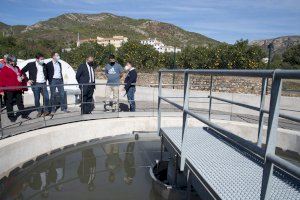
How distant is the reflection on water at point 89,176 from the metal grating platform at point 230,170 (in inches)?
52.1

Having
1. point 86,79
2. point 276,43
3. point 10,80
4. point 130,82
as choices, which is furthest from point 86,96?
point 276,43

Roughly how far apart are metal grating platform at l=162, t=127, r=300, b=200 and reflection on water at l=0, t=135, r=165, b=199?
1.32 m

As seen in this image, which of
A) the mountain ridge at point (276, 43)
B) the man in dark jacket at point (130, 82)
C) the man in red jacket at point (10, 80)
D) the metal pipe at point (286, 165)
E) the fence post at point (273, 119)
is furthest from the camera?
the mountain ridge at point (276, 43)

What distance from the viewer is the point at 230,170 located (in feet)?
11.1

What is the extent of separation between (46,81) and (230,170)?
20.7ft

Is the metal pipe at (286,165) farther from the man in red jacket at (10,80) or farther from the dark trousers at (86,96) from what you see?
the dark trousers at (86,96)

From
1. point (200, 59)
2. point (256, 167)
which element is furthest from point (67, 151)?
point (200, 59)

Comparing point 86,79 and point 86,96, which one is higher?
point 86,79

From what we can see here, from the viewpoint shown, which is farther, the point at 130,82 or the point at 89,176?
the point at 130,82

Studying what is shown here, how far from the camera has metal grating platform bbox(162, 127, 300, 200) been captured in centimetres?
282

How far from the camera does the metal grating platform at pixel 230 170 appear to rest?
111 inches

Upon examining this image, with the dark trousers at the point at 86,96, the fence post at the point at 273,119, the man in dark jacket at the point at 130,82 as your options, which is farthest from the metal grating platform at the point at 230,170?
the man in dark jacket at the point at 130,82

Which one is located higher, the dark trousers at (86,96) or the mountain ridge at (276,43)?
the mountain ridge at (276,43)

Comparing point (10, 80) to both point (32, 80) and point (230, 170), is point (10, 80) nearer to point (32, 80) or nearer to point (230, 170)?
point (32, 80)
